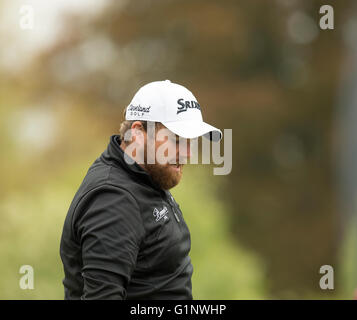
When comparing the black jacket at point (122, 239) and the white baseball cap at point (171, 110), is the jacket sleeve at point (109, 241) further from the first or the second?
the white baseball cap at point (171, 110)

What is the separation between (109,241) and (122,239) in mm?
49

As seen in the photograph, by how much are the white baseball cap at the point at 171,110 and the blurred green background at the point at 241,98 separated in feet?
19.9

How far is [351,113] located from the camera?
1133cm

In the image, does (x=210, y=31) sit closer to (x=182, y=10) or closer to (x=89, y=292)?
(x=182, y=10)

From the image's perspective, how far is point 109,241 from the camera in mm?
2387

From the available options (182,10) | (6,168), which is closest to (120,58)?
(182,10)

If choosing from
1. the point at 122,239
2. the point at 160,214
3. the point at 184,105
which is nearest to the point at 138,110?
the point at 184,105

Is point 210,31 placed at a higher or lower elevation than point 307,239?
higher

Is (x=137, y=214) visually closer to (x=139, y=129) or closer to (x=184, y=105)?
(x=139, y=129)

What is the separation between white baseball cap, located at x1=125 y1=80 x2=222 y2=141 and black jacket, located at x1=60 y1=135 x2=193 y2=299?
18cm

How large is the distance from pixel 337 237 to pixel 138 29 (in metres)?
4.73

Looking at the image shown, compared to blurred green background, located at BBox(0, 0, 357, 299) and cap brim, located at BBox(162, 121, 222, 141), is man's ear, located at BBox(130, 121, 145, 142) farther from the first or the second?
blurred green background, located at BBox(0, 0, 357, 299)

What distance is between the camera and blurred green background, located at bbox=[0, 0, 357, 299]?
9555 millimetres

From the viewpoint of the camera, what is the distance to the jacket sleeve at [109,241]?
93.4 inches
